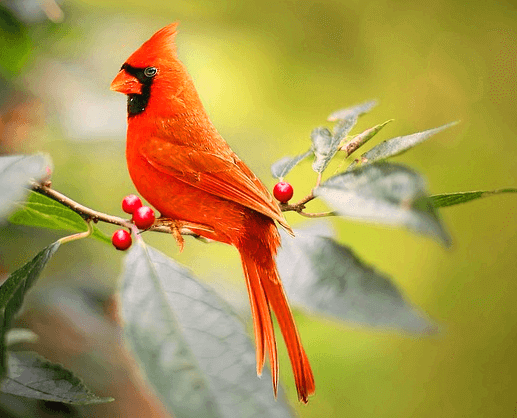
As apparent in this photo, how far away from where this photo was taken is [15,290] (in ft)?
1.58

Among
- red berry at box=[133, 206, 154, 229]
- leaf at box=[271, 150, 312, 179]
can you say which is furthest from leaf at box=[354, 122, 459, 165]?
red berry at box=[133, 206, 154, 229]

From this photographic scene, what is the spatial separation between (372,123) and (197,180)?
987mm

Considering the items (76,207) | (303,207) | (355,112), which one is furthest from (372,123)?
(76,207)

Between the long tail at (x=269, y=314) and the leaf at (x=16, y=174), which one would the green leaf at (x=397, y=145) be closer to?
the long tail at (x=269, y=314)

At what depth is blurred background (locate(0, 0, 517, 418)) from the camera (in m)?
1.40

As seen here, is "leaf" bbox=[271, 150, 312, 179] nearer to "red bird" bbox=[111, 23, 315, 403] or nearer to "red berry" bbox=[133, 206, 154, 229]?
"red bird" bbox=[111, 23, 315, 403]

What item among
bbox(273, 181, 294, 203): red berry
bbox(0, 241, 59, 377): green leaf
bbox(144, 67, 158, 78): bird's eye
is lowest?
bbox(0, 241, 59, 377): green leaf

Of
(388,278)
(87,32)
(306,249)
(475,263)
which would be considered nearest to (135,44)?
(87,32)

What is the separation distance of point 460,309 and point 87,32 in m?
1.62

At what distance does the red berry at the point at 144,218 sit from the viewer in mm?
558

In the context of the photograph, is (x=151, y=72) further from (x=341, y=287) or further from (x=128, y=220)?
(x=341, y=287)

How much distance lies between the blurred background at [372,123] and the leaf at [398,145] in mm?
759

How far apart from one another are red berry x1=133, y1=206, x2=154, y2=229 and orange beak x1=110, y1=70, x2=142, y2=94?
0.55ft

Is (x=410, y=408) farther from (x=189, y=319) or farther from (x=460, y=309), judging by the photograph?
(x=189, y=319)
